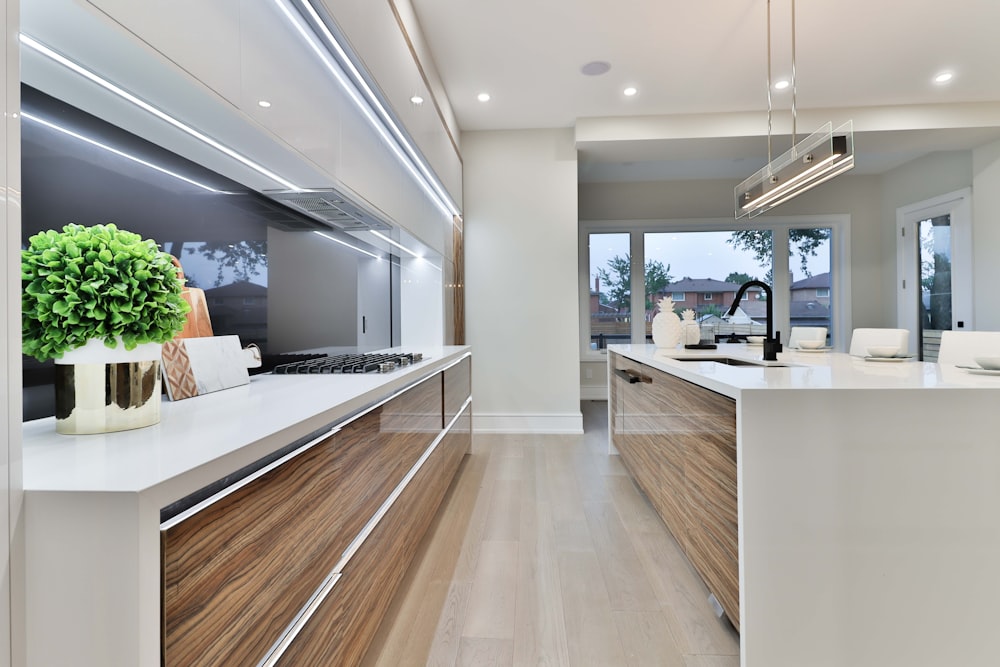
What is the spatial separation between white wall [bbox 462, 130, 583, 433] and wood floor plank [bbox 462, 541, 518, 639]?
251 centimetres

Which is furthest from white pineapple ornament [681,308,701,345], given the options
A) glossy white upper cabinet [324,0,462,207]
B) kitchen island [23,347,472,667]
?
kitchen island [23,347,472,667]

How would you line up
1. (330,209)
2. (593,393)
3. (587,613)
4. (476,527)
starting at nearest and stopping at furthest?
(587,613)
(330,209)
(476,527)
(593,393)

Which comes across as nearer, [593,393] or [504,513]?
[504,513]

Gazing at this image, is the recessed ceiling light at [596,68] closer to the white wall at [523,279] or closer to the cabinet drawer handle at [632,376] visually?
the white wall at [523,279]

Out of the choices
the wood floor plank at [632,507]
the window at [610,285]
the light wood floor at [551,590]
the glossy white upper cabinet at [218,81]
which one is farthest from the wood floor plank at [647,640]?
the window at [610,285]

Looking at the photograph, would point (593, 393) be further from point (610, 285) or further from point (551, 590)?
point (551, 590)

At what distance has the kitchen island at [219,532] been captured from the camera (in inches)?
21.9

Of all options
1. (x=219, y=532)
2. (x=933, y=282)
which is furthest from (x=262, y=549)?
(x=933, y=282)

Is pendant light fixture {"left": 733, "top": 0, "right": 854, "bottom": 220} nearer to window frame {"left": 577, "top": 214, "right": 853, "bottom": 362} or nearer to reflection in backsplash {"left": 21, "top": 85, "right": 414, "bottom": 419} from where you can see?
reflection in backsplash {"left": 21, "top": 85, "right": 414, "bottom": 419}

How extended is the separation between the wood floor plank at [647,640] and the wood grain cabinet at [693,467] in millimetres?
202

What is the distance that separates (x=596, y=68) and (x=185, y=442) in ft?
12.6

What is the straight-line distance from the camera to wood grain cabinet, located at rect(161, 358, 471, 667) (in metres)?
0.66

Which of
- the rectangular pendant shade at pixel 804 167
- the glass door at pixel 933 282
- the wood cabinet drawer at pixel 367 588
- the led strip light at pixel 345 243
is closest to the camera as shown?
the wood cabinet drawer at pixel 367 588

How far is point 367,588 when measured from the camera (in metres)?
1.33
